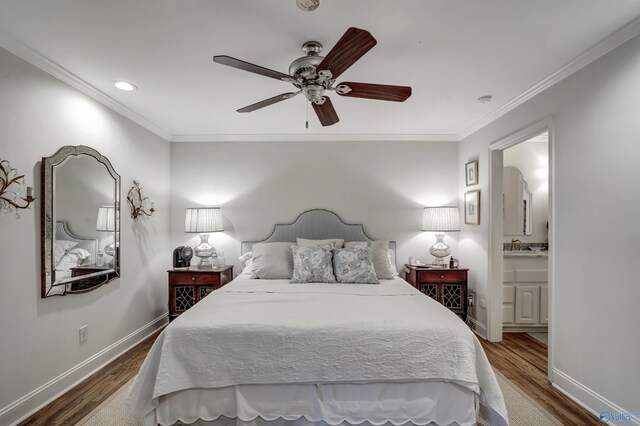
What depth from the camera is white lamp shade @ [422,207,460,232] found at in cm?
386

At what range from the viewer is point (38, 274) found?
2236mm

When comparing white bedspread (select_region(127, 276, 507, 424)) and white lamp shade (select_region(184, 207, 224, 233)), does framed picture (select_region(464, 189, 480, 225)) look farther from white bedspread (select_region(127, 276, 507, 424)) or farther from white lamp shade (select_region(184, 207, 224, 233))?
white lamp shade (select_region(184, 207, 224, 233))

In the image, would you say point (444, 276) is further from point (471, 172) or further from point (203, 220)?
point (203, 220)

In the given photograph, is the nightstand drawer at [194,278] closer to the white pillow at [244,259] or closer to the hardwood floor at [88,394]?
the white pillow at [244,259]

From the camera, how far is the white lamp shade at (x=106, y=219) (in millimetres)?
2865

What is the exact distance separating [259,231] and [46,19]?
287cm

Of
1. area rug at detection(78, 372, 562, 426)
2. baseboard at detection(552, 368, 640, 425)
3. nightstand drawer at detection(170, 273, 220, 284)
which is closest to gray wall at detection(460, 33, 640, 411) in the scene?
baseboard at detection(552, 368, 640, 425)

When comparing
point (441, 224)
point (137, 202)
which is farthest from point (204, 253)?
point (441, 224)

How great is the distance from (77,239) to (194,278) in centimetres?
130

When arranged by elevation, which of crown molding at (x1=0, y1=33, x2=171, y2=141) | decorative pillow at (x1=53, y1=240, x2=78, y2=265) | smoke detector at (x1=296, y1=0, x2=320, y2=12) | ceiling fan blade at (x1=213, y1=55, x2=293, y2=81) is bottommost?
decorative pillow at (x1=53, y1=240, x2=78, y2=265)

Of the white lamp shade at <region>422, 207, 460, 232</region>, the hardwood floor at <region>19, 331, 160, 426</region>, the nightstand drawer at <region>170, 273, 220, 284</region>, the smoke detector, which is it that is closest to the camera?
the smoke detector

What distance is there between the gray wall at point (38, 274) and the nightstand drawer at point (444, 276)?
3.28 meters

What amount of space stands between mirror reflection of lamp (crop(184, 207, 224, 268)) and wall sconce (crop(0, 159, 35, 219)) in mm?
1688

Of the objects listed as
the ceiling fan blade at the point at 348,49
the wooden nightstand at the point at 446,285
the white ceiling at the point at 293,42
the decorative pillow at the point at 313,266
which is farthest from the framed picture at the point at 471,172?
the ceiling fan blade at the point at 348,49
